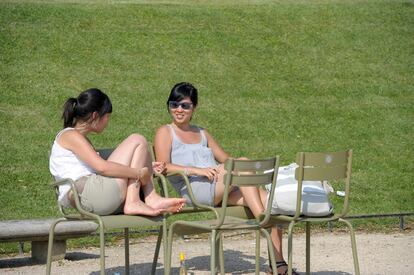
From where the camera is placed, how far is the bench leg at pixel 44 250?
851 centimetres

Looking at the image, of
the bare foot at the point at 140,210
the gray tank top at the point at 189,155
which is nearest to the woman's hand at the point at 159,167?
the gray tank top at the point at 189,155

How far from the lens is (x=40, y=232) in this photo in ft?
26.6

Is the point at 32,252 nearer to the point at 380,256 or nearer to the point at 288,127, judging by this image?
the point at 380,256

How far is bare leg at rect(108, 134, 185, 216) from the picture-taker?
21.8 feet

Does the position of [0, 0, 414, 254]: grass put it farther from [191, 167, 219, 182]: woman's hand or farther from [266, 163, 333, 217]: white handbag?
[266, 163, 333, 217]: white handbag

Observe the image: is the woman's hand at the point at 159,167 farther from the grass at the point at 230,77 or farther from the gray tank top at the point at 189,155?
the grass at the point at 230,77

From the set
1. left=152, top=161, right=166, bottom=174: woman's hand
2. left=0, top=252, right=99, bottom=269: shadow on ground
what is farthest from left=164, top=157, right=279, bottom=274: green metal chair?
left=0, top=252, right=99, bottom=269: shadow on ground

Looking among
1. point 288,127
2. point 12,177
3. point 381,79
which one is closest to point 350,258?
point 12,177

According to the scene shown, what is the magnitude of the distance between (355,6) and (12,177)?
9.85 meters

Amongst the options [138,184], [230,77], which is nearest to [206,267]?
[138,184]

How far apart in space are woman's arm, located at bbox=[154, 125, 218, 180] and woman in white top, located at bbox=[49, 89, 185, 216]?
1.31ft

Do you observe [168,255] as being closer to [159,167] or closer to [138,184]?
[138,184]

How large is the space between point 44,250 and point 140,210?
217cm

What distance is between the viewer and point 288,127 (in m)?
13.9
